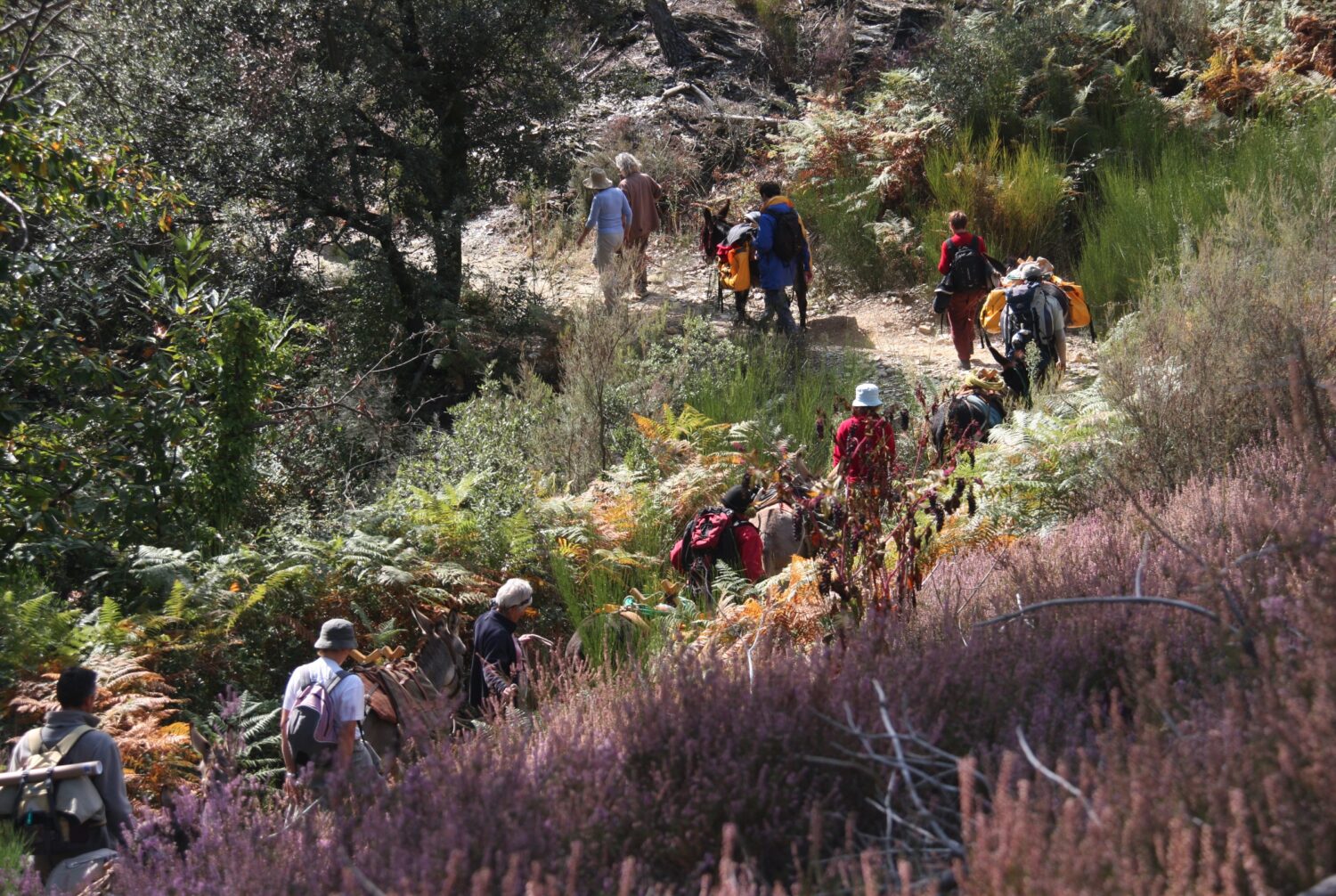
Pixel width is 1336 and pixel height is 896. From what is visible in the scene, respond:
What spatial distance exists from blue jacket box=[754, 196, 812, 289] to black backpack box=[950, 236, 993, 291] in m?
1.87

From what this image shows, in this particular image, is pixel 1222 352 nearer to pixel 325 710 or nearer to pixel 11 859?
pixel 325 710

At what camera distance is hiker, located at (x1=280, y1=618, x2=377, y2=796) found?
5430 mm

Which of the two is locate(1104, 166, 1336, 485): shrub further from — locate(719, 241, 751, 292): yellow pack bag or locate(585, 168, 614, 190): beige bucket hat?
locate(585, 168, 614, 190): beige bucket hat

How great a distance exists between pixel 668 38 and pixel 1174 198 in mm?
11536

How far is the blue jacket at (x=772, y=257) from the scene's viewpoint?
12.7m

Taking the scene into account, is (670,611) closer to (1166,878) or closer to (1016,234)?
(1166,878)

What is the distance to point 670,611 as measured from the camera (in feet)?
21.3

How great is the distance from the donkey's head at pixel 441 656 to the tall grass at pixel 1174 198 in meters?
7.98

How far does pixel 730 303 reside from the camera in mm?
15867

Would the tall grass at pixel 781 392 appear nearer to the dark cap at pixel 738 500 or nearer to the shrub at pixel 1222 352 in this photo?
the dark cap at pixel 738 500

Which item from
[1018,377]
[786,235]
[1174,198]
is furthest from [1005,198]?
[1018,377]

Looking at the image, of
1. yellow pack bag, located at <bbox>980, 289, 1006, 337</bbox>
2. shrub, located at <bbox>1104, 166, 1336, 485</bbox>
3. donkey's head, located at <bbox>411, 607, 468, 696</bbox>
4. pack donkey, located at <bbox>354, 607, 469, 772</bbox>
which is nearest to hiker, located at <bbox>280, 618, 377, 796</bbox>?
pack donkey, located at <bbox>354, 607, 469, 772</bbox>

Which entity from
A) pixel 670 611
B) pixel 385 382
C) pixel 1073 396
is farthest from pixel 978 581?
pixel 385 382

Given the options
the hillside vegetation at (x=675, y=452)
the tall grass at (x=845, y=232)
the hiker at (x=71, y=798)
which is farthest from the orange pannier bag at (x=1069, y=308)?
the hiker at (x=71, y=798)
